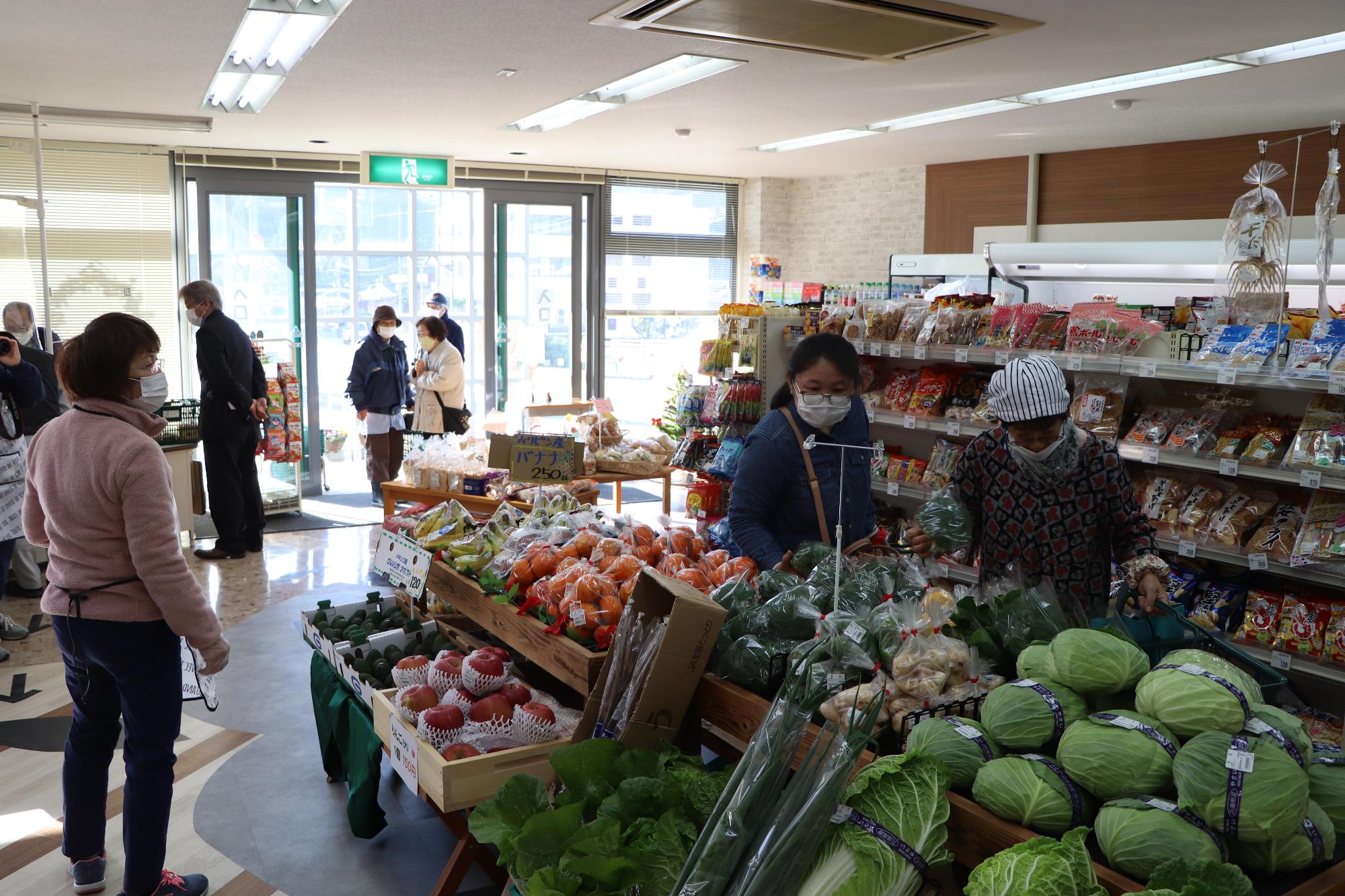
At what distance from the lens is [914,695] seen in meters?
1.92

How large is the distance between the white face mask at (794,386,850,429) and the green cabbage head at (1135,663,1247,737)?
1573mm

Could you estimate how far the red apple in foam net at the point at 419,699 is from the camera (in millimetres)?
2811

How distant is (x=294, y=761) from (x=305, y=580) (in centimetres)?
287

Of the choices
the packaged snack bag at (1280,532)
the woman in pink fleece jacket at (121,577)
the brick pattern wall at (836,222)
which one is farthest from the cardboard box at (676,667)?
the brick pattern wall at (836,222)

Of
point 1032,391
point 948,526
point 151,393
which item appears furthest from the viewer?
point 151,393

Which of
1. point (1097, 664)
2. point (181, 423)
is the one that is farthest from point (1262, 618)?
point (181, 423)

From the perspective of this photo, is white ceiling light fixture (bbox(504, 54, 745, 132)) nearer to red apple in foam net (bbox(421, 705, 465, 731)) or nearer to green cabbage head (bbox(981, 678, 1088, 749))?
red apple in foam net (bbox(421, 705, 465, 731))

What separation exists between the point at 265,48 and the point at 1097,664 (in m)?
5.16

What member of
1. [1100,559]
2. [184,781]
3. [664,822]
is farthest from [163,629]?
[1100,559]

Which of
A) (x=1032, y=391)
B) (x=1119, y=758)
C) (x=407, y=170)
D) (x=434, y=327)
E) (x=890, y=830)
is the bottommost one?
(x=890, y=830)

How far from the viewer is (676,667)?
213 centimetres

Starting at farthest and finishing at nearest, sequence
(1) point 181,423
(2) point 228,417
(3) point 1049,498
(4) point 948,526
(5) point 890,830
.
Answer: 1. (1) point 181,423
2. (2) point 228,417
3. (3) point 1049,498
4. (4) point 948,526
5. (5) point 890,830

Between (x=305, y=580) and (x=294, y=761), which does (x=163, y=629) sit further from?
(x=305, y=580)

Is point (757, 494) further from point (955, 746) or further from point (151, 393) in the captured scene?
point (151, 393)
